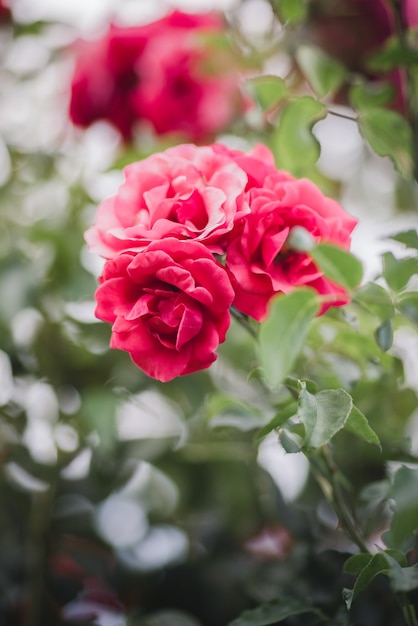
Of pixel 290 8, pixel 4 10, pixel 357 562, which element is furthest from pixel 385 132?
pixel 4 10

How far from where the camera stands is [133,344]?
0.42 meters

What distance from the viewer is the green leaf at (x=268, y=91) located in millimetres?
623

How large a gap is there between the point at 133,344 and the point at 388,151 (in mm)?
334

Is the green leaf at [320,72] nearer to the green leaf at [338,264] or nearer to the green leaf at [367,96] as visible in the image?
the green leaf at [367,96]

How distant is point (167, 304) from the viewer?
410 mm

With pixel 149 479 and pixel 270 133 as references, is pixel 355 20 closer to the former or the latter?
pixel 270 133

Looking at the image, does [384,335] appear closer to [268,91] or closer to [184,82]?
[268,91]

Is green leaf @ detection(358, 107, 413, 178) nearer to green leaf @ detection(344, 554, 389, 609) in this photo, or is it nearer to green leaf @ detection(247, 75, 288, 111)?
green leaf @ detection(247, 75, 288, 111)

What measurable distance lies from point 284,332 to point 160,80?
602 mm

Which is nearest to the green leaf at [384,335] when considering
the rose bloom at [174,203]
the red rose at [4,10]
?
the rose bloom at [174,203]

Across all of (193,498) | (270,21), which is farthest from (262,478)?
(270,21)

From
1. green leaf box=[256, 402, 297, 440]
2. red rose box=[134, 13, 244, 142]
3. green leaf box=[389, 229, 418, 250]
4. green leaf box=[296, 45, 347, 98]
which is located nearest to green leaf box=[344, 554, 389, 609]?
green leaf box=[256, 402, 297, 440]

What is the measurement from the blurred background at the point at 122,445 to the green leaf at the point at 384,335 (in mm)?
193

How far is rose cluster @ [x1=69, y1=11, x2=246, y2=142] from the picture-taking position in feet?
2.83
